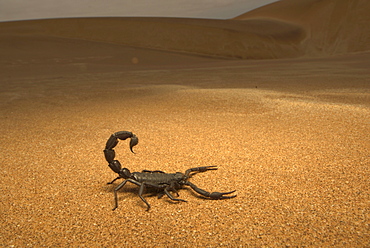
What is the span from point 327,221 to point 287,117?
11.3 feet

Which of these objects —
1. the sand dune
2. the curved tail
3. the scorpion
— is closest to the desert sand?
the scorpion

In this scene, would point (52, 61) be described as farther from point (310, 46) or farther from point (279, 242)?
point (310, 46)

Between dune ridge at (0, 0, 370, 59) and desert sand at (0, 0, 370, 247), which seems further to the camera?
dune ridge at (0, 0, 370, 59)

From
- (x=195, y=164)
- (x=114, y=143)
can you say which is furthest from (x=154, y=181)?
(x=195, y=164)

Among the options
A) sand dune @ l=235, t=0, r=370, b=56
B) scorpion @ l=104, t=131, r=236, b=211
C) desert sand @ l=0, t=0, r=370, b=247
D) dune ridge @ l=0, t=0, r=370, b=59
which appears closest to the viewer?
desert sand @ l=0, t=0, r=370, b=247

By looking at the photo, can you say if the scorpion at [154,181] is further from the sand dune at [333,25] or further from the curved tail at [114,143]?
the sand dune at [333,25]

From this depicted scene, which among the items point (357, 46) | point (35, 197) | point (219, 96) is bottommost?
point (357, 46)

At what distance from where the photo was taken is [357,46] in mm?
35688

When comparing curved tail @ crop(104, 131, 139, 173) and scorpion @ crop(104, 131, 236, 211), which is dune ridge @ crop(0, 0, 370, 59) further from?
curved tail @ crop(104, 131, 139, 173)

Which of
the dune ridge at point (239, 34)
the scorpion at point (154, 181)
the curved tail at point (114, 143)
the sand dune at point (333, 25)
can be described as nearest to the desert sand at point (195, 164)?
the scorpion at point (154, 181)

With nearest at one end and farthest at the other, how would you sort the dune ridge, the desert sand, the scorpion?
the desert sand
the scorpion
the dune ridge

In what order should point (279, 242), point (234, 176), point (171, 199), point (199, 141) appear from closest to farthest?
point (279, 242), point (171, 199), point (234, 176), point (199, 141)

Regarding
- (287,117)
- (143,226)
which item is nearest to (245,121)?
(287,117)

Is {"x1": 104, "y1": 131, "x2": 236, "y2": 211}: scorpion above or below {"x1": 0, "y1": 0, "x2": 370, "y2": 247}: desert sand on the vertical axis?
above
